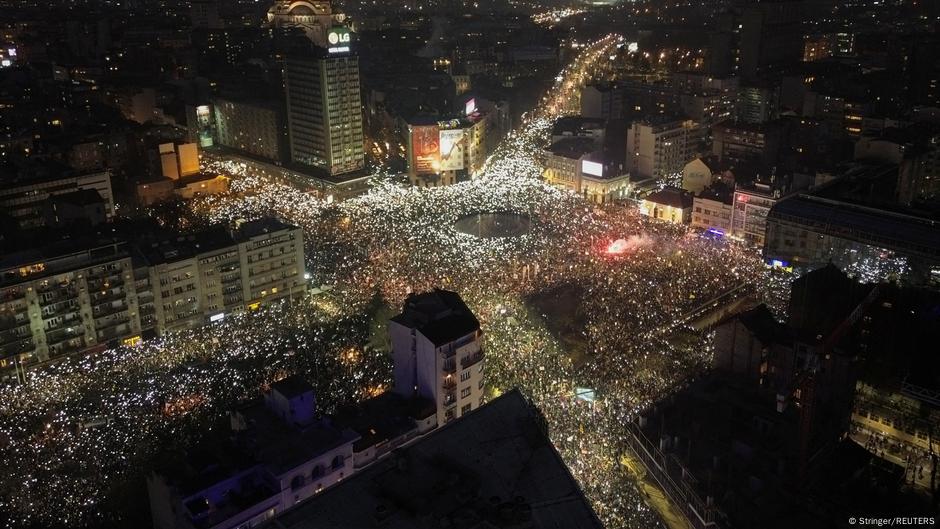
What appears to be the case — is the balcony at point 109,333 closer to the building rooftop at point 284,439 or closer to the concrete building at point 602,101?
the building rooftop at point 284,439

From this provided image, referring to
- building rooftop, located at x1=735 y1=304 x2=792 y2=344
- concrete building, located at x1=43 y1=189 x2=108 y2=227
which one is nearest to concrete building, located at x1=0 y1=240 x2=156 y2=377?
concrete building, located at x1=43 y1=189 x2=108 y2=227

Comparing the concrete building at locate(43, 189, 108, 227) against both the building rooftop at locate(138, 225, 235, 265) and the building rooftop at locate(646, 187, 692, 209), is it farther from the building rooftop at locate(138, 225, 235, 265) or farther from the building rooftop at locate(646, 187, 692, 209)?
the building rooftop at locate(646, 187, 692, 209)

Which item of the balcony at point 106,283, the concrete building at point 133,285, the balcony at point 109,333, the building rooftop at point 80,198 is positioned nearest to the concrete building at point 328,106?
the building rooftop at point 80,198

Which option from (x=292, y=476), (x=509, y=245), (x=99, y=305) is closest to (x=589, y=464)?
(x=292, y=476)

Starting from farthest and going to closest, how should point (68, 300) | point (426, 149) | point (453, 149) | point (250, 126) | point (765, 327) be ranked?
point (250, 126), point (453, 149), point (426, 149), point (68, 300), point (765, 327)

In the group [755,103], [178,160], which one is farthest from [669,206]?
[178,160]

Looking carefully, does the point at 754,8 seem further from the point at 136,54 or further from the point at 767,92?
the point at 136,54

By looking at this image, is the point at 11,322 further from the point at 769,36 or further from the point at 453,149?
the point at 769,36
